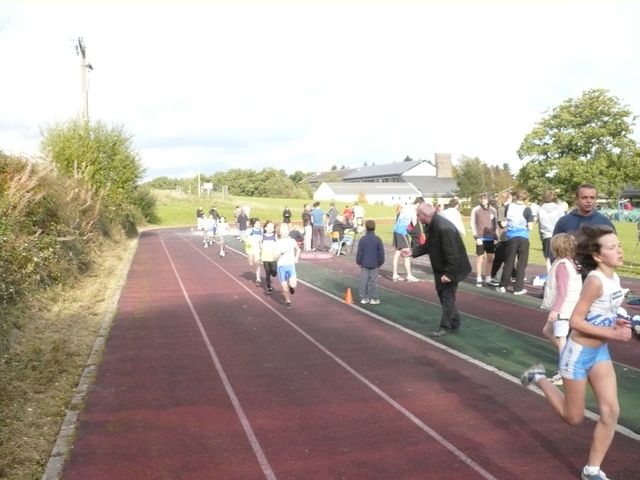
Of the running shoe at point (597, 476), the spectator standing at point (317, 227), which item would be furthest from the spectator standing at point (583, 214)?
the spectator standing at point (317, 227)

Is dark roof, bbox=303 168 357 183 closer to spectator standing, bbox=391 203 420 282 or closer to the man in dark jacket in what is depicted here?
spectator standing, bbox=391 203 420 282

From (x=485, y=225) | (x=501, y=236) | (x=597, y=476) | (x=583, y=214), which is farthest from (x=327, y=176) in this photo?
(x=597, y=476)

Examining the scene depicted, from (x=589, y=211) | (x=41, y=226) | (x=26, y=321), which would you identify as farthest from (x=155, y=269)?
(x=589, y=211)

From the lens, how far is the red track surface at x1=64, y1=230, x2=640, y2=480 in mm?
4910

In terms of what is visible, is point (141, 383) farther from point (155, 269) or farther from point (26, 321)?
point (155, 269)

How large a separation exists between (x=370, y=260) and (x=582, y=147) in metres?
40.8

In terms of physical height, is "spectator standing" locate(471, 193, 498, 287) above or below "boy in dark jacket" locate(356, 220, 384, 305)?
above

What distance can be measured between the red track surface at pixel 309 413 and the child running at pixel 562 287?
80 centimetres

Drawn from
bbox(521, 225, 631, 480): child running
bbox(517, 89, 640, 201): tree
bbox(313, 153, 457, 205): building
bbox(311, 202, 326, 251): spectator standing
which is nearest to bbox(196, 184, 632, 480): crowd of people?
bbox(521, 225, 631, 480): child running

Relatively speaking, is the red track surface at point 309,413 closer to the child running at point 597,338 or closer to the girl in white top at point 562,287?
the child running at point 597,338

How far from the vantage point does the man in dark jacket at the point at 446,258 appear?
913cm

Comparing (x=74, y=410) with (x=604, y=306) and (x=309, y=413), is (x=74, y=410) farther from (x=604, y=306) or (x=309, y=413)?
(x=604, y=306)

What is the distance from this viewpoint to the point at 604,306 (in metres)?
4.20

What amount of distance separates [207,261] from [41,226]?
27.4 ft
